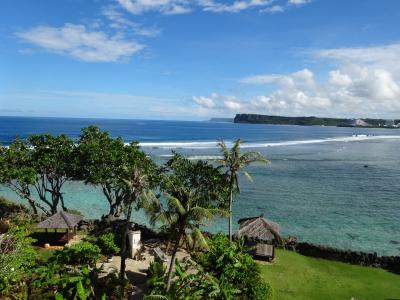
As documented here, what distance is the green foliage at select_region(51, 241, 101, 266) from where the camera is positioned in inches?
794

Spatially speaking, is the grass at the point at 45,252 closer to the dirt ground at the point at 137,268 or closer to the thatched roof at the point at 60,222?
the thatched roof at the point at 60,222

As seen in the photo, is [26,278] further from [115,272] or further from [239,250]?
[239,250]

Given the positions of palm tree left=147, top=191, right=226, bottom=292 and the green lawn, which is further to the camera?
the green lawn

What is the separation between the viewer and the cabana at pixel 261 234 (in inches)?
1011

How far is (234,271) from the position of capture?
64.0 ft

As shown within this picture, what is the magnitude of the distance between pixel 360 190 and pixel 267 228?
33.2 meters

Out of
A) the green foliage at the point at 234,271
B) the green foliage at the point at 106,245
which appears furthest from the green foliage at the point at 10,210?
the green foliage at the point at 234,271

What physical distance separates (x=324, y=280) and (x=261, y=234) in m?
4.88

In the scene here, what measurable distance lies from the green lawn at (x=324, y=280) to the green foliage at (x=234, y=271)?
7.13ft

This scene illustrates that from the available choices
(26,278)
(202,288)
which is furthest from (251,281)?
(26,278)

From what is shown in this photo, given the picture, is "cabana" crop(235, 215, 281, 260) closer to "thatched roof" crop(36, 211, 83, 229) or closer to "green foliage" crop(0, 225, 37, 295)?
"thatched roof" crop(36, 211, 83, 229)

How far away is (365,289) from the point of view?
2203cm

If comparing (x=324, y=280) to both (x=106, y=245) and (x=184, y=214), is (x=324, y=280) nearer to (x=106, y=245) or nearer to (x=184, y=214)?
(x=184, y=214)

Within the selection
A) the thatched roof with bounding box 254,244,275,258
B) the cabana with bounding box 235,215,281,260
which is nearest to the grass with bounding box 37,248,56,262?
the cabana with bounding box 235,215,281,260
